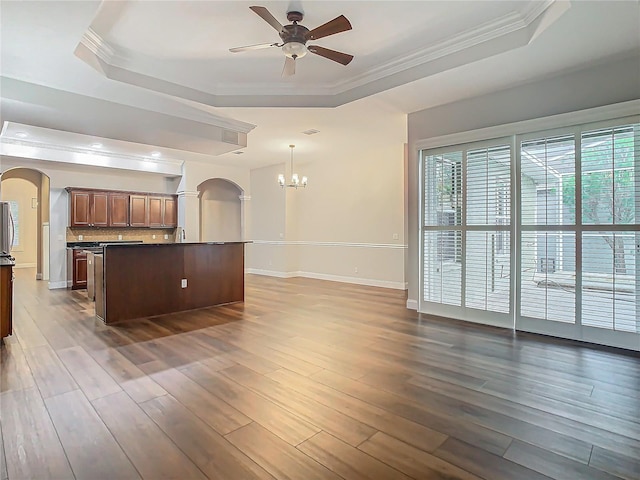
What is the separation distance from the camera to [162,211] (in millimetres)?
9062

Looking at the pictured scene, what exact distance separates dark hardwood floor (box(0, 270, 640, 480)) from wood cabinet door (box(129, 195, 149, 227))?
4696mm

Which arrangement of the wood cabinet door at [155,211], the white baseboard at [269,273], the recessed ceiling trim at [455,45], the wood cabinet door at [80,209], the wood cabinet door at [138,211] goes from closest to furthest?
the recessed ceiling trim at [455,45] < the wood cabinet door at [80,209] < the wood cabinet door at [138,211] < the wood cabinet door at [155,211] < the white baseboard at [269,273]

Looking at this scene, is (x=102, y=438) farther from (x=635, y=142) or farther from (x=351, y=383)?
(x=635, y=142)

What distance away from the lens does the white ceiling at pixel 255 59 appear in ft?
10.4

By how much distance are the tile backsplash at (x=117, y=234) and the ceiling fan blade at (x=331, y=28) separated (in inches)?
295

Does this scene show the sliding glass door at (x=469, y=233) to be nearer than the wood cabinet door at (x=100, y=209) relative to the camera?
Yes

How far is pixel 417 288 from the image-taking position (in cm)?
526

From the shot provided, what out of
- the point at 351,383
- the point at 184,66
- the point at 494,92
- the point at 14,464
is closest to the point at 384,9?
the point at 494,92

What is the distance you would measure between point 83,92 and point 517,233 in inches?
223

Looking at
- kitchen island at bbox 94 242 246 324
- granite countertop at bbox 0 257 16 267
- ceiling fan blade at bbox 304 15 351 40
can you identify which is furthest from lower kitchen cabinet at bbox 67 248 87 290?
ceiling fan blade at bbox 304 15 351 40

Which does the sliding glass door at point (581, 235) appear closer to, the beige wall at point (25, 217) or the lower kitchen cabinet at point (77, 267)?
the lower kitchen cabinet at point (77, 267)

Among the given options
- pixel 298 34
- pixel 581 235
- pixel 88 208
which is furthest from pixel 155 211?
pixel 581 235

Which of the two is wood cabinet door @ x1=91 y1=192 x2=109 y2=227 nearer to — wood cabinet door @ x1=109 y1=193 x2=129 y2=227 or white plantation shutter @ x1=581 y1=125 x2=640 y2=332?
wood cabinet door @ x1=109 y1=193 x2=129 y2=227

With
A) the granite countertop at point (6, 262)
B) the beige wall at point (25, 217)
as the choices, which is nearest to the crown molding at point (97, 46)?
the granite countertop at point (6, 262)
